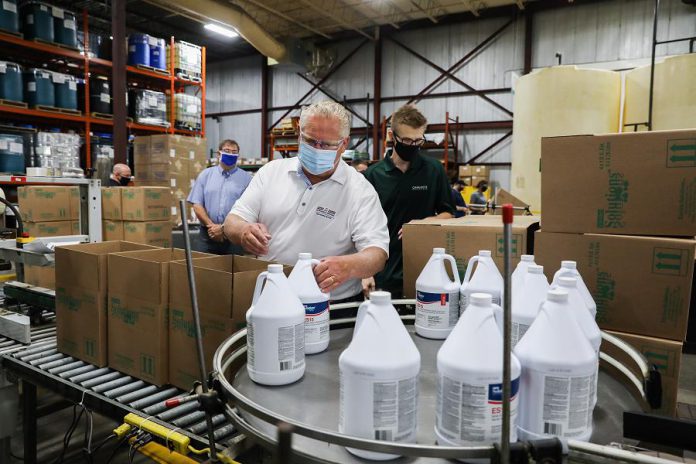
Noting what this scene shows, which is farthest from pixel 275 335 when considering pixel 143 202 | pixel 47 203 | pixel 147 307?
pixel 47 203

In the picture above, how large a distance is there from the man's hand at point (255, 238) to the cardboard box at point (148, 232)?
3.29 metres

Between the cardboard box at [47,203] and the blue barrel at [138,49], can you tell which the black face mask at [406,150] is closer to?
the cardboard box at [47,203]

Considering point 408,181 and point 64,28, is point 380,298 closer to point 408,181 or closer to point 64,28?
point 408,181

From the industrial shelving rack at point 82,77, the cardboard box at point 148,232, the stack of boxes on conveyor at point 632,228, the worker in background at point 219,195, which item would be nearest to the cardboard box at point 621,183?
the stack of boxes on conveyor at point 632,228

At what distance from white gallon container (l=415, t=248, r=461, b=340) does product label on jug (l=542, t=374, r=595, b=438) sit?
0.56 metres

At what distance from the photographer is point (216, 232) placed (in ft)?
13.0

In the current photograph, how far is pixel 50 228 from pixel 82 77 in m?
3.77

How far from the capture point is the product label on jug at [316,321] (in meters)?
1.24

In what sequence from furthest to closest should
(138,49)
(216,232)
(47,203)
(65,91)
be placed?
(138,49) → (65,91) → (47,203) → (216,232)

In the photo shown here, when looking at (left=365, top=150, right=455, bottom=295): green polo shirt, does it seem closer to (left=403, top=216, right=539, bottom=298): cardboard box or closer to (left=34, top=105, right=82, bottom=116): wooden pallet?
(left=403, top=216, right=539, bottom=298): cardboard box

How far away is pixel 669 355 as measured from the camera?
135 centimetres

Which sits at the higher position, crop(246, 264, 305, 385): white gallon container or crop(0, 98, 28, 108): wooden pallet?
crop(0, 98, 28, 108): wooden pallet

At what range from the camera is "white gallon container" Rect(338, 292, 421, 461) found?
77 cm

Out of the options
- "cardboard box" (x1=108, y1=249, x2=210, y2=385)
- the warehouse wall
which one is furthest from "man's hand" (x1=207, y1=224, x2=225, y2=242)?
the warehouse wall
